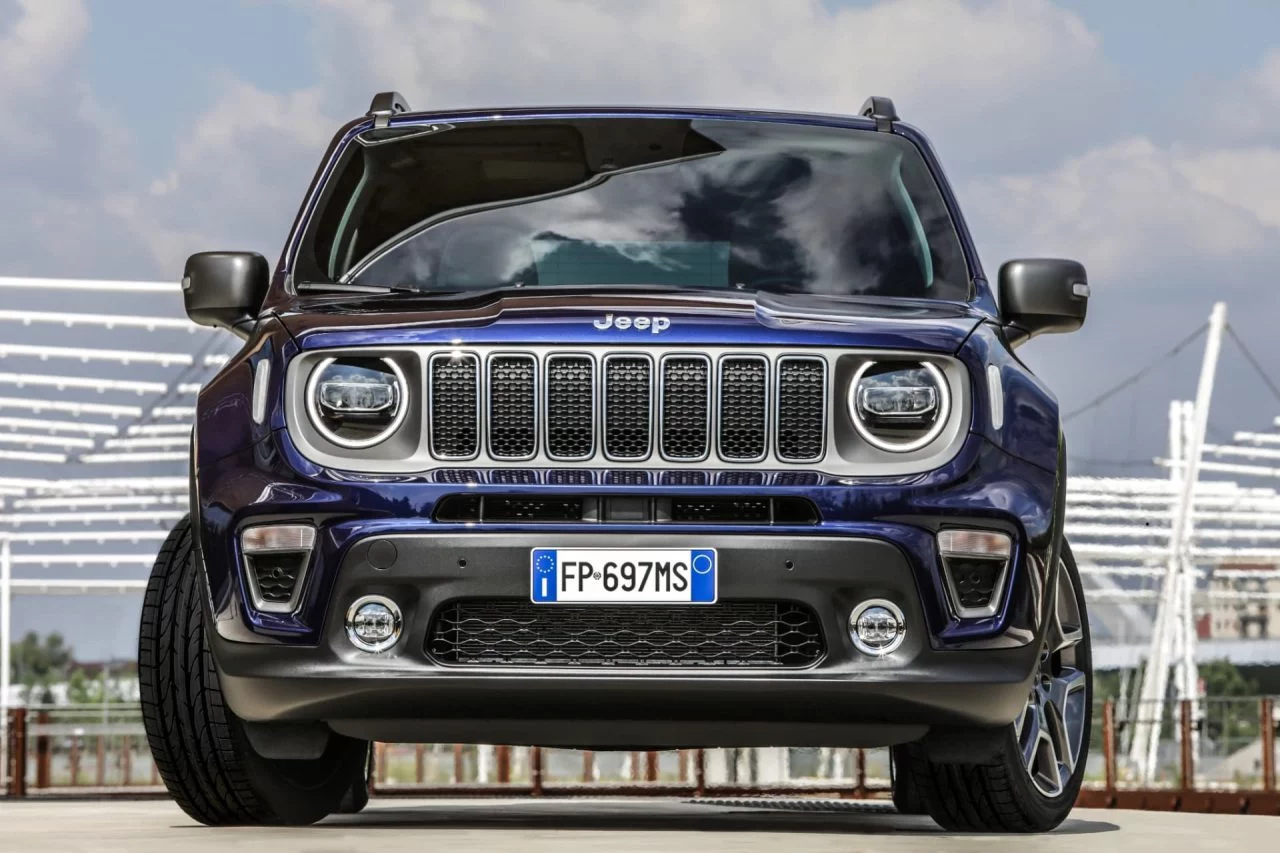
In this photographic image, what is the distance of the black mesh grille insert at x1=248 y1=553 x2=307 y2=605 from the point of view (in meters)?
5.04

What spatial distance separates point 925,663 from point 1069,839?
90 centimetres

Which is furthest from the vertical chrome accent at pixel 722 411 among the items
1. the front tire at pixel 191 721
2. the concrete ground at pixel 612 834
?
the front tire at pixel 191 721

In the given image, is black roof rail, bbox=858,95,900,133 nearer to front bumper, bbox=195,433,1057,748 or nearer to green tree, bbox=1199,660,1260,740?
front bumper, bbox=195,433,1057,748

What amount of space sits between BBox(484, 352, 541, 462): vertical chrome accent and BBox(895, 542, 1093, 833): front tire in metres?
1.45

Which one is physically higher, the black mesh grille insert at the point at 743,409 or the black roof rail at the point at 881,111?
the black roof rail at the point at 881,111

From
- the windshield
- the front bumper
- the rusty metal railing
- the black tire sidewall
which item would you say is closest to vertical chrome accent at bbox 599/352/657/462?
the front bumper

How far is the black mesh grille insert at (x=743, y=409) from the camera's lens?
5039 millimetres

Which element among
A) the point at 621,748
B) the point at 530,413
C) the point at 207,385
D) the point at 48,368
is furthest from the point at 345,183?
the point at 48,368

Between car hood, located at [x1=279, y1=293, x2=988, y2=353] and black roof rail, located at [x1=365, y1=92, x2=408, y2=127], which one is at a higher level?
black roof rail, located at [x1=365, y1=92, x2=408, y2=127]

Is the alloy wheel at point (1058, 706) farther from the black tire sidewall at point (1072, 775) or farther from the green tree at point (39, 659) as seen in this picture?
the green tree at point (39, 659)

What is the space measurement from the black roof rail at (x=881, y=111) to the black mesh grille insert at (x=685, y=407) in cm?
161

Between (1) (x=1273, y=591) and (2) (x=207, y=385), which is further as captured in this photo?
(1) (x=1273, y=591)

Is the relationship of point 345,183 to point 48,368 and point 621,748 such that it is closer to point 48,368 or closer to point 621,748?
point 621,748

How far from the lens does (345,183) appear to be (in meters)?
6.27
